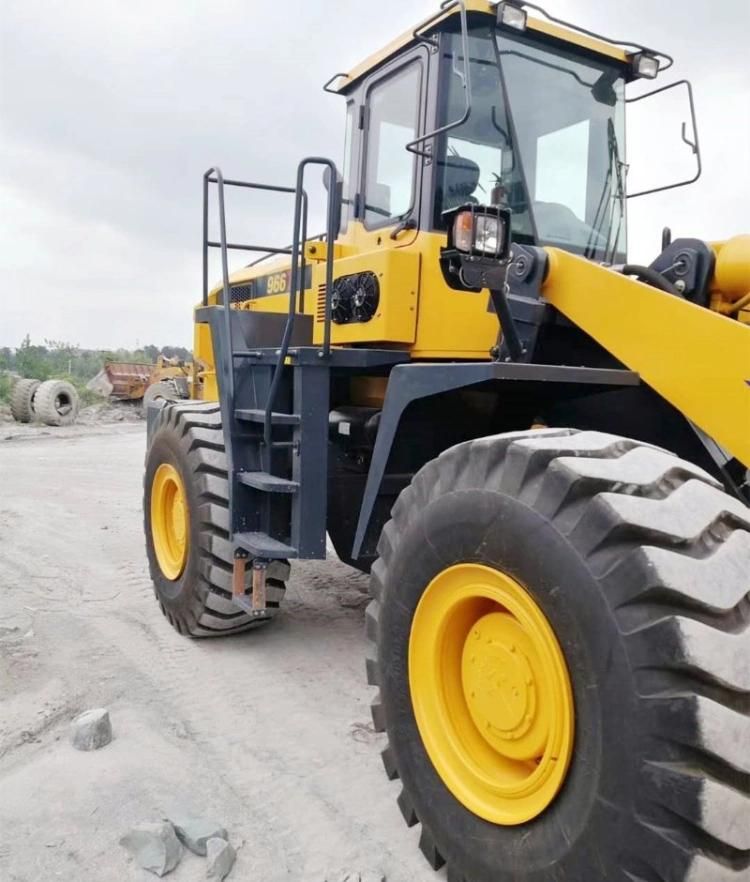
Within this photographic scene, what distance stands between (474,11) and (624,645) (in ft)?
9.59

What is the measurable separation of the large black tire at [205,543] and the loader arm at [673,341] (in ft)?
7.16

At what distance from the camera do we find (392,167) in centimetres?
413

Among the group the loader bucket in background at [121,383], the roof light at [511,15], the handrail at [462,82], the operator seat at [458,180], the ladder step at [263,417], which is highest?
the roof light at [511,15]

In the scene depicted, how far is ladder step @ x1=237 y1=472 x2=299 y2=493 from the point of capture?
3902mm

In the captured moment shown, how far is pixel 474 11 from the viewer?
11.8 feet

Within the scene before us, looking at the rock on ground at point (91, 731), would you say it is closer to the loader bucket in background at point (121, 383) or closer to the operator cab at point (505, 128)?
the operator cab at point (505, 128)

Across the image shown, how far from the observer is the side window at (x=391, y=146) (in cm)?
391

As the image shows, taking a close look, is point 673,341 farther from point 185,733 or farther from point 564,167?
point 185,733

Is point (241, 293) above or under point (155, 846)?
above

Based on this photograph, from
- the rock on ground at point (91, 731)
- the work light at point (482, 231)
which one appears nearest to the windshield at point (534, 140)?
the work light at point (482, 231)

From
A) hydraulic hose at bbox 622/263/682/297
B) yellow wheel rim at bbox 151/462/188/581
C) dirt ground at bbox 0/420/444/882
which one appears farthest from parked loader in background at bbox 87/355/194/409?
hydraulic hose at bbox 622/263/682/297

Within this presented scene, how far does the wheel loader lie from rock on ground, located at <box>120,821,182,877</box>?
75 cm

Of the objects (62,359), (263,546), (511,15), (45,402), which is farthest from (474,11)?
(62,359)

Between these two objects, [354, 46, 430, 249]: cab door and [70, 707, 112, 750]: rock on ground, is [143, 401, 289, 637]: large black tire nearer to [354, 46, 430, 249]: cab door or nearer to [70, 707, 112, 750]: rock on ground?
[70, 707, 112, 750]: rock on ground
